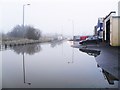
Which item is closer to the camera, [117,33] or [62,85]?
[62,85]

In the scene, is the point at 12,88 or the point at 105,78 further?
the point at 105,78

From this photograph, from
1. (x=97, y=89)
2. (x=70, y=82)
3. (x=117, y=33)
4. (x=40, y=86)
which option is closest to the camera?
(x=97, y=89)

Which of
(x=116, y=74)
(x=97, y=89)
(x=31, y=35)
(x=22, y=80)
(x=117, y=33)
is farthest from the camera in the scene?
(x=31, y=35)

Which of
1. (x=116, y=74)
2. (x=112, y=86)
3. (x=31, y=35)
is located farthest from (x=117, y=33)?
(x=31, y=35)

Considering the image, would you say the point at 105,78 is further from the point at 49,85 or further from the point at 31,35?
the point at 31,35

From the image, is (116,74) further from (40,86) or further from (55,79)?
(40,86)

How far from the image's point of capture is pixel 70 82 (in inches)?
380

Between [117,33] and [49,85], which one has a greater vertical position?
[117,33]

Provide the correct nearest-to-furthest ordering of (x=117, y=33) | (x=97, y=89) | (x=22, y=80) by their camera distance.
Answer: (x=97, y=89) < (x=22, y=80) < (x=117, y=33)

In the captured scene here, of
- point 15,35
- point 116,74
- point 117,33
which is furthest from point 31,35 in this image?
point 116,74

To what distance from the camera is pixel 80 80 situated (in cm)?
1013

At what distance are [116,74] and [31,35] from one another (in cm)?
7099

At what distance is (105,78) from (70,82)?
1744 millimetres

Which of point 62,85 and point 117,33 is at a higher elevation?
point 117,33
